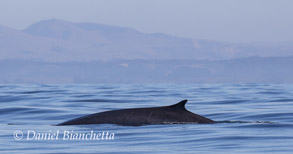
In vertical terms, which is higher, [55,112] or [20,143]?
[55,112]

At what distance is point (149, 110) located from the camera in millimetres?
13586

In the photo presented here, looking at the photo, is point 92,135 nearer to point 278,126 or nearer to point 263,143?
Result: point 263,143

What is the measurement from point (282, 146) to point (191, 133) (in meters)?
2.29

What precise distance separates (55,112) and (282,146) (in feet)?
33.2

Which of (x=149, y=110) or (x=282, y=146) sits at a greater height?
(x=149, y=110)

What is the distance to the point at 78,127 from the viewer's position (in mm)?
13273

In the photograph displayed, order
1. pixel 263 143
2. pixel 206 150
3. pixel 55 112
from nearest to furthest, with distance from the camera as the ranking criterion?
1. pixel 206 150
2. pixel 263 143
3. pixel 55 112

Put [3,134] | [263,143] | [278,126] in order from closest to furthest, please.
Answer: [263,143], [3,134], [278,126]

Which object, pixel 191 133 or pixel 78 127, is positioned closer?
pixel 191 133

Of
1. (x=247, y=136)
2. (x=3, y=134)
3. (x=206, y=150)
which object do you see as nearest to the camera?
(x=206, y=150)

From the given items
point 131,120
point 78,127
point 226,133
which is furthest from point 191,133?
point 78,127

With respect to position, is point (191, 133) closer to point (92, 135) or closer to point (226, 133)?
point (226, 133)

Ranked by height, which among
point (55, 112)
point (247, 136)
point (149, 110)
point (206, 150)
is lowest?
point (206, 150)

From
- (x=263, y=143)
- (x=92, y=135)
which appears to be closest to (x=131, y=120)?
(x=92, y=135)
